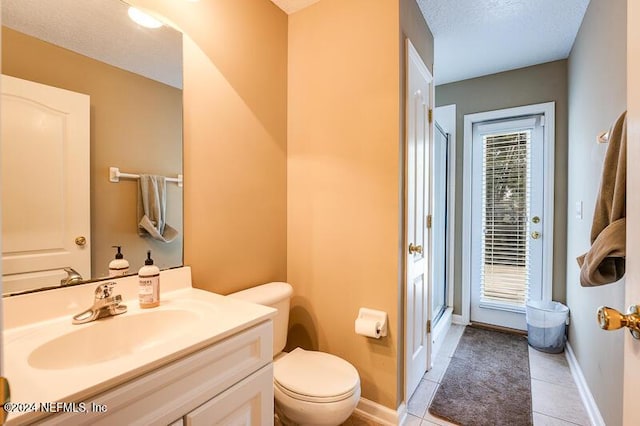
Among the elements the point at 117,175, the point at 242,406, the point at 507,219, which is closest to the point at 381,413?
the point at 242,406

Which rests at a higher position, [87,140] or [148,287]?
[87,140]

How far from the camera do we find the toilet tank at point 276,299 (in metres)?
1.53

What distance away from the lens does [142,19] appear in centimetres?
127

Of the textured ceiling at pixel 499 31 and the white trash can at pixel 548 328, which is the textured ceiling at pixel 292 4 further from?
the white trash can at pixel 548 328

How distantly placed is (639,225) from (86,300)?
159 centimetres

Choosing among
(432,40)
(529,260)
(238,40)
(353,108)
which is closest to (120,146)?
(238,40)

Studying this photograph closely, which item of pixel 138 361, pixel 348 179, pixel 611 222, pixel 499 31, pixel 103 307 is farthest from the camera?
pixel 499 31

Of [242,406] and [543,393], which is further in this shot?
[543,393]

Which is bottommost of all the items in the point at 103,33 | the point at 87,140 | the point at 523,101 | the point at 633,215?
the point at 633,215

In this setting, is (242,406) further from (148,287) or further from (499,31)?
(499,31)

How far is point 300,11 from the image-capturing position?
192 cm

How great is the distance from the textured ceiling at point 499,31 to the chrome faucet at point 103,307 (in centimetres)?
226

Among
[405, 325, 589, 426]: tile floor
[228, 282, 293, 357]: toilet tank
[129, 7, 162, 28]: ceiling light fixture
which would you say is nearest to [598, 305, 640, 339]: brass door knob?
[228, 282, 293, 357]: toilet tank

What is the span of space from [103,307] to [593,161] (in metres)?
2.51
